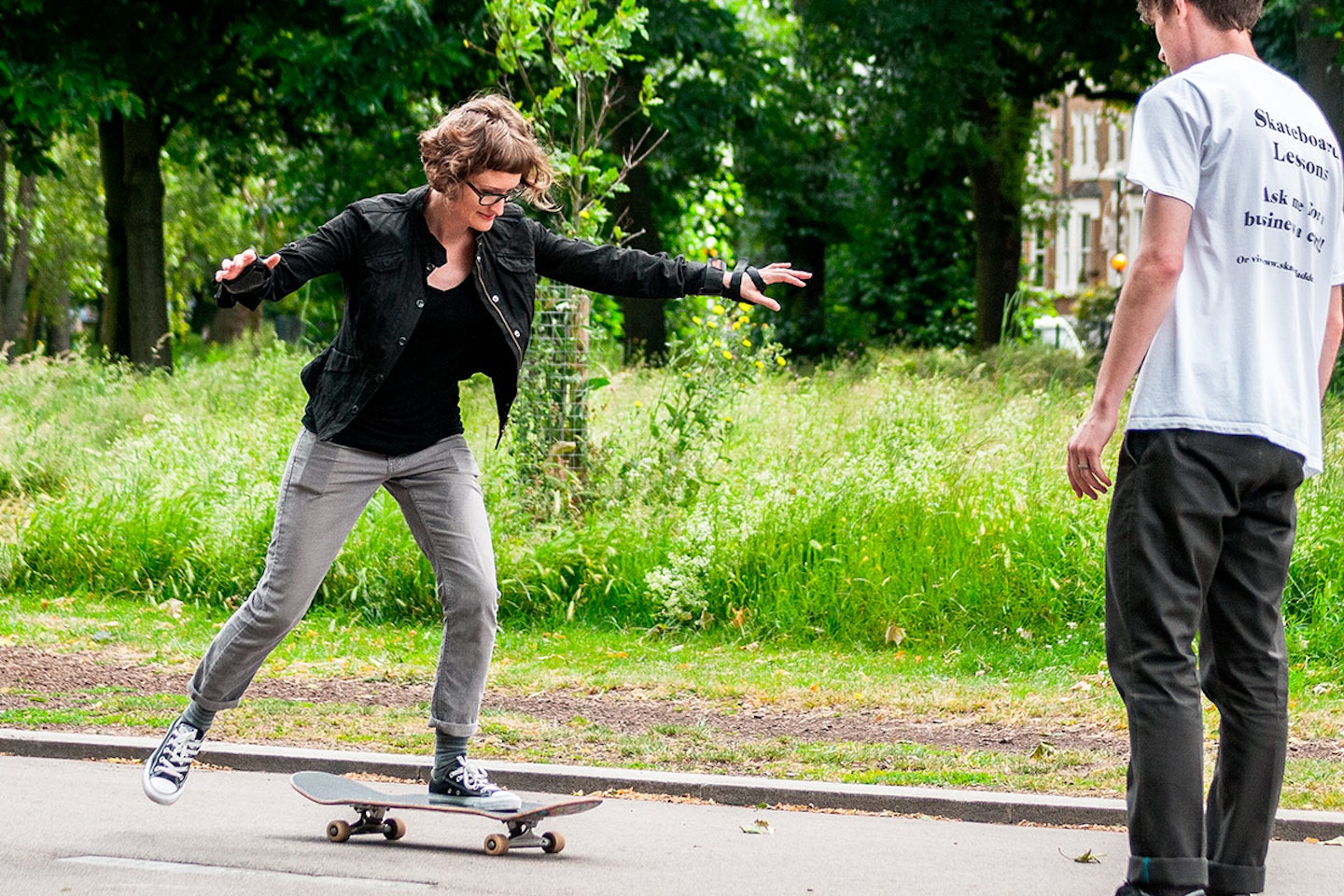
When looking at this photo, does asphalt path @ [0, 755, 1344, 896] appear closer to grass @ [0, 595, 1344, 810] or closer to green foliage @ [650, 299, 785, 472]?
grass @ [0, 595, 1344, 810]

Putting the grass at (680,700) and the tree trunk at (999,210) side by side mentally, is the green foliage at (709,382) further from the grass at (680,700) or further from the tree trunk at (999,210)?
the tree trunk at (999,210)

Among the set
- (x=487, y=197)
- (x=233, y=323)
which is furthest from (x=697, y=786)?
(x=233, y=323)

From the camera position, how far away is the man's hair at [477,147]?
4738 mm

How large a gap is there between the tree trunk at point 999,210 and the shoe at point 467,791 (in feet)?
68.4

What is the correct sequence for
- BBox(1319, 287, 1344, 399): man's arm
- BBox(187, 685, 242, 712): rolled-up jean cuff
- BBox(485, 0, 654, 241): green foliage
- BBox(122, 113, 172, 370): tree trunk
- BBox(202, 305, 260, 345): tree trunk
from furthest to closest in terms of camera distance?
BBox(202, 305, 260, 345): tree trunk, BBox(122, 113, 172, 370): tree trunk, BBox(485, 0, 654, 241): green foliage, BBox(187, 685, 242, 712): rolled-up jean cuff, BBox(1319, 287, 1344, 399): man's arm

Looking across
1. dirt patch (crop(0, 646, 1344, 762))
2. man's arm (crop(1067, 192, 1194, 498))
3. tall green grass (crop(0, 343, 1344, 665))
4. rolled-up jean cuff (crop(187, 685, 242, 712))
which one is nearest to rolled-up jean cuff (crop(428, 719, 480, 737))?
rolled-up jean cuff (crop(187, 685, 242, 712))

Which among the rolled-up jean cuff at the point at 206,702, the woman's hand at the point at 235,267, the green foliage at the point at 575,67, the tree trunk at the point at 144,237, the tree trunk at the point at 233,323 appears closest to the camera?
the woman's hand at the point at 235,267

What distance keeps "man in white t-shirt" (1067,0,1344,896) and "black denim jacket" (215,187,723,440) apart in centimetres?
151

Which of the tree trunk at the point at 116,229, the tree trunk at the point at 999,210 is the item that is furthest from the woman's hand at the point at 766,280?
the tree trunk at the point at 999,210

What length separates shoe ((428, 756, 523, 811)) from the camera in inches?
201

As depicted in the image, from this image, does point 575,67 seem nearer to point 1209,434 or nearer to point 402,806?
point 402,806

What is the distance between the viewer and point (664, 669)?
823 cm

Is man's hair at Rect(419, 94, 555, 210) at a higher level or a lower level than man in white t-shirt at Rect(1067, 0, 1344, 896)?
higher

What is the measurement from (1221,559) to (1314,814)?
1938mm
